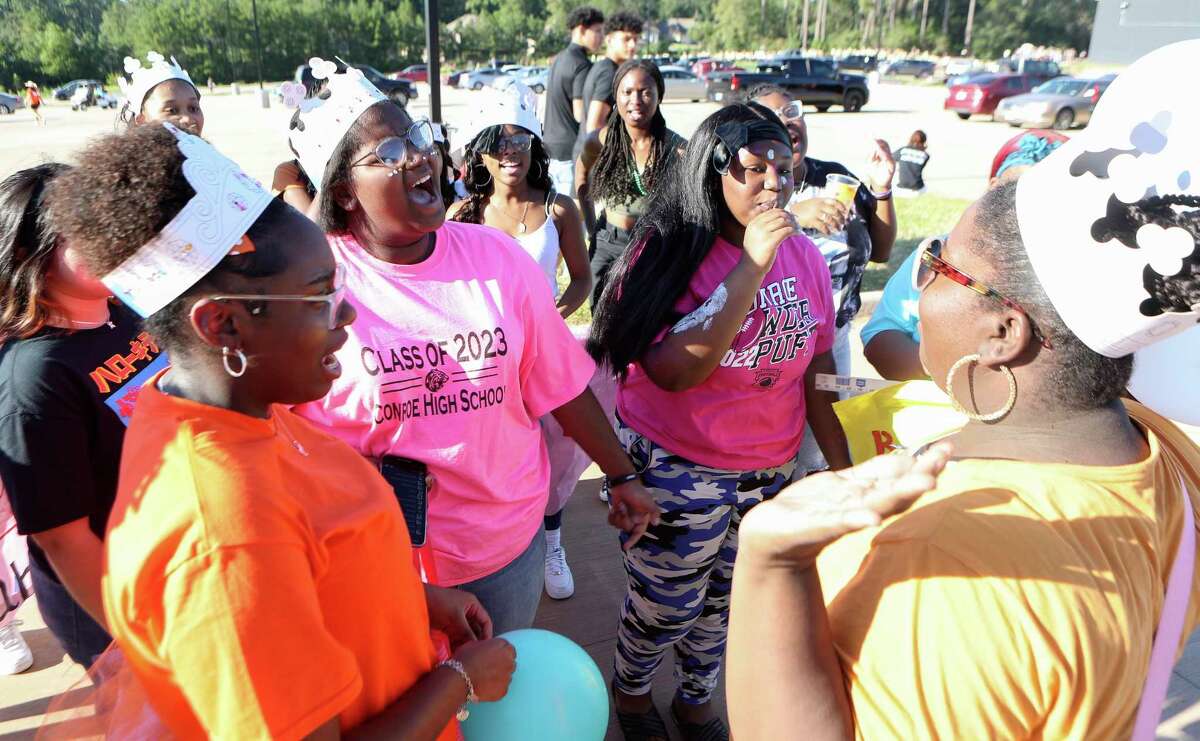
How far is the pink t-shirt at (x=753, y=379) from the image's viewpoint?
2480mm

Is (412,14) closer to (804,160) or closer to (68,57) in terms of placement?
(68,57)

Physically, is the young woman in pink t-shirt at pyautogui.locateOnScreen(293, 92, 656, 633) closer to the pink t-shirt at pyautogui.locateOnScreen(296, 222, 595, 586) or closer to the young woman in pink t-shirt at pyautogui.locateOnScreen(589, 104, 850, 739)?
the pink t-shirt at pyautogui.locateOnScreen(296, 222, 595, 586)

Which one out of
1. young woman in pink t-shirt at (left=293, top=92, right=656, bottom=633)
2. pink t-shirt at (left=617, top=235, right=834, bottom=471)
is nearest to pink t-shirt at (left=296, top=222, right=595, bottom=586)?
young woman in pink t-shirt at (left=293, top=92, right=656, bottom=633)

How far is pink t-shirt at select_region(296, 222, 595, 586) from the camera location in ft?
6.68

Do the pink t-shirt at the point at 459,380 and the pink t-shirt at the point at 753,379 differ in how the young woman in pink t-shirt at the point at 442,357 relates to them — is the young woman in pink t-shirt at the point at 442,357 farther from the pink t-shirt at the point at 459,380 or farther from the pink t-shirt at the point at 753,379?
the pink t-shirt at the point at 753,379

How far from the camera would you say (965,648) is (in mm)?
1058

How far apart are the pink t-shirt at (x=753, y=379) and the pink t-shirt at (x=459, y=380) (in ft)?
1.43

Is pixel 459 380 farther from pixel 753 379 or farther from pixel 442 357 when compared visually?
pixel 753 379

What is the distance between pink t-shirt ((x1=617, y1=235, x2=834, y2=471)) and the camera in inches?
97.7

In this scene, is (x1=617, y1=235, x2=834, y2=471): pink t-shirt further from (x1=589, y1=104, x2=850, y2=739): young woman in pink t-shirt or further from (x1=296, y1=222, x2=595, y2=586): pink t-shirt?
(x1=296, y1=222, x2=595, y2=586): pink t-shirt

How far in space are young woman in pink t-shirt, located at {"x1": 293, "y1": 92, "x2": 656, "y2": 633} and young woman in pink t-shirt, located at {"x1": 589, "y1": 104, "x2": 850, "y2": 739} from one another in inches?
12.1

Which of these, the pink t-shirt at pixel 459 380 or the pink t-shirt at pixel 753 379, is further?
the pink t-shirt at pixel 753 379

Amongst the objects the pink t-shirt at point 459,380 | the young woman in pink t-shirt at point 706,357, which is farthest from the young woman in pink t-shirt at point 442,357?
the young woman in pink t-shirt at point 706,357

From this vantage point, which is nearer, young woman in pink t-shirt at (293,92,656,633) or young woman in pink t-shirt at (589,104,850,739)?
young woman in pink t-shirt at (293,92,656,633)
